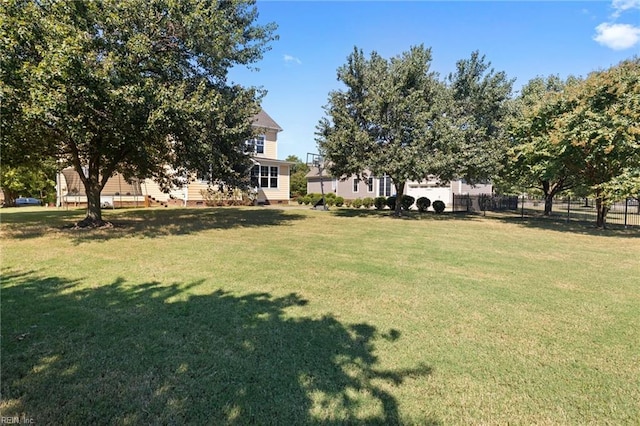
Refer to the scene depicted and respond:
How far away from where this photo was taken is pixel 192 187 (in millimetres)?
24531

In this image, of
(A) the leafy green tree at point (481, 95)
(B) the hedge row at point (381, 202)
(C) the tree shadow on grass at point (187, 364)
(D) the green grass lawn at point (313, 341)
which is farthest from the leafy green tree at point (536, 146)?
(C) the tree shadow on grass at point (187, 364)

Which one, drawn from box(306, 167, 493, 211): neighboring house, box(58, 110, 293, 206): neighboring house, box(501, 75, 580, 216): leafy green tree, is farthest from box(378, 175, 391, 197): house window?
box(501, 75, 580, 216): leafy green tree

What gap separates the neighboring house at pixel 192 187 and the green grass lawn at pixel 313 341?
58.5 ft

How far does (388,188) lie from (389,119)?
558 inches

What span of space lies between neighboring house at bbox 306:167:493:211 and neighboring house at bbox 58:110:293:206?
3.88m

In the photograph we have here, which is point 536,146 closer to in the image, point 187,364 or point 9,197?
point 187,364

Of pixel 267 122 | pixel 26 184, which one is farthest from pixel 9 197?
pixel 267 122

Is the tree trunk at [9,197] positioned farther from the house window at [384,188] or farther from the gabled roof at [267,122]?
the house window at [384,188]

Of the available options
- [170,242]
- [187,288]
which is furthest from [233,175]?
[187,288]

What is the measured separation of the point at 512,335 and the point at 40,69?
32.8ft

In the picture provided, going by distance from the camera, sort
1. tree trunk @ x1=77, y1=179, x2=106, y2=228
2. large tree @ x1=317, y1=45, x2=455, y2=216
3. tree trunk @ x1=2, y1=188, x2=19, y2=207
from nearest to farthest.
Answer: tree trunk @ x1=77, y1=179, x2=106, y2=228
large tree @ x1=317, y1=45, x2=455, y2=216
tree trunk @ x1=2, y1=188, x2=19, y2=207

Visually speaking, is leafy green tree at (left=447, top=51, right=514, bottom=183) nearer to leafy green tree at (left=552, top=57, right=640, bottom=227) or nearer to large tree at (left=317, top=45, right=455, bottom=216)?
large tree at (left=317, top=45, right=455, bottom=216)

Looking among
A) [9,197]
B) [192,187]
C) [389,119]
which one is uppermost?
[389,119]

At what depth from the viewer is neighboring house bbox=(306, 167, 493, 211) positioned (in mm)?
28188
